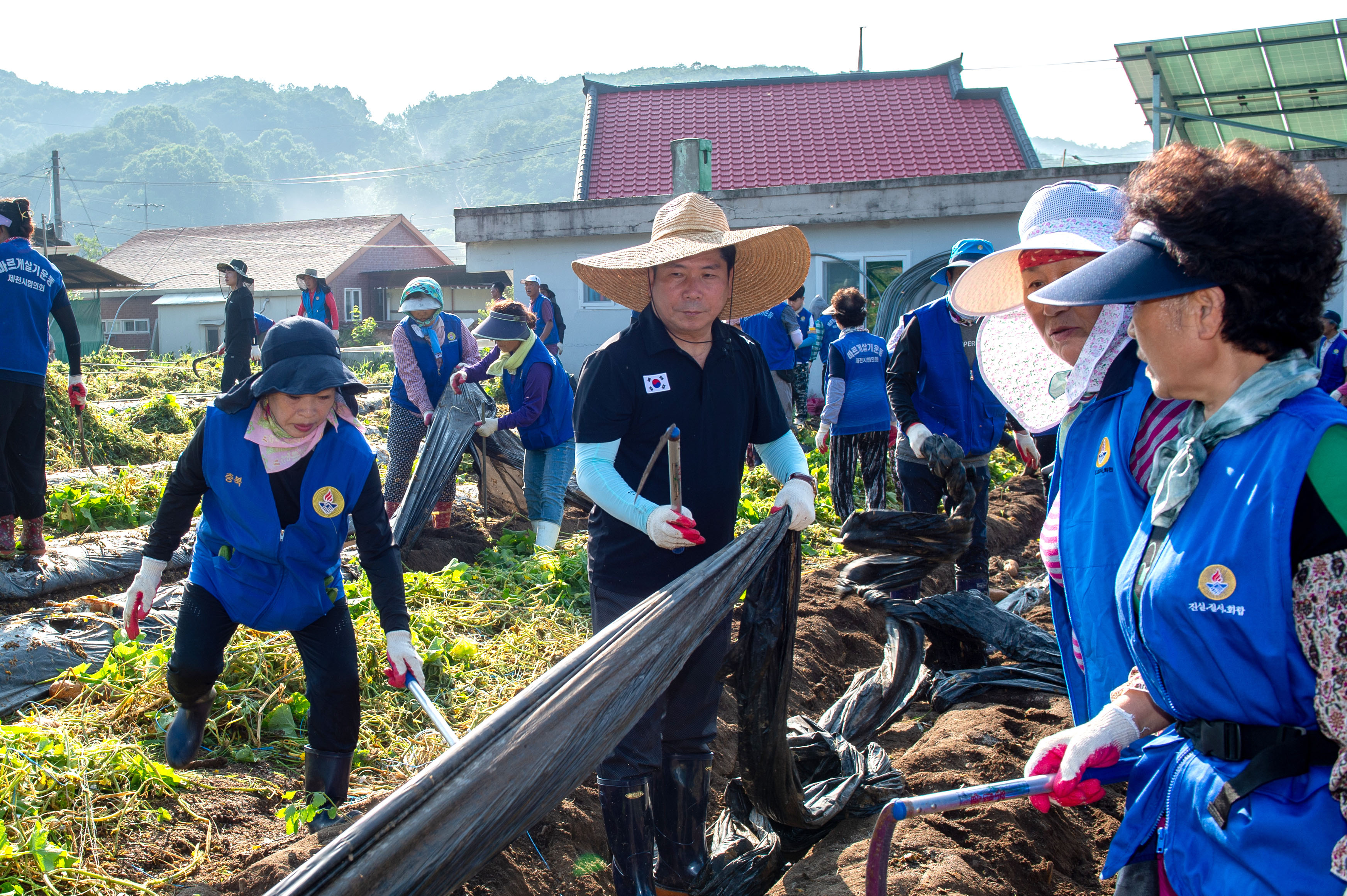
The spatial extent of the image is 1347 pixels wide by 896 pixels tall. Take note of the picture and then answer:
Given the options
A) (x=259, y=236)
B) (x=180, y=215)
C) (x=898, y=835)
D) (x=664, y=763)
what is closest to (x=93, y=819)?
(x=664, y=763)

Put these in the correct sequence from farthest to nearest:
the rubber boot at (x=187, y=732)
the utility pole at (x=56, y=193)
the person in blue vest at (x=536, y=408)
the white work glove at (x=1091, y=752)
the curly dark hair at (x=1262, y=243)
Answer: the utility pole at (x=56, y=193)
the person in blue vest at (x=536, y=408)
the rubber boot at (x=187, y=732)
the white work glove at (x=1091, y=752)
the curly dark hair at (x=1262, y=243)

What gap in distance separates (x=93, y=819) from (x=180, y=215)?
129416 mm

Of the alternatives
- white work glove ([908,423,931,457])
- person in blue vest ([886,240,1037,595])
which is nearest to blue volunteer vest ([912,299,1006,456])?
person in blue vest ([886,240,1037,595])

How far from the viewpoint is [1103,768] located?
1727 mm

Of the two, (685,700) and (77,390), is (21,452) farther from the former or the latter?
(685,700)

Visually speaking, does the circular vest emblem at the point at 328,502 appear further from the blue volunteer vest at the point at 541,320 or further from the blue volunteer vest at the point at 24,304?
the blue volunteer vest at the point at 541,320

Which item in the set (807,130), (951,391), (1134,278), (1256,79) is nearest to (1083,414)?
Answer: (1134,278)

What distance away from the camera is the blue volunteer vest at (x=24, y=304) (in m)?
5.57

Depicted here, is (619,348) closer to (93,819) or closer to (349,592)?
(93,819)

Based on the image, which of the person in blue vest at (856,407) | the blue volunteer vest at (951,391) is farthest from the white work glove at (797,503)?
the person in blue vest at (856,407)

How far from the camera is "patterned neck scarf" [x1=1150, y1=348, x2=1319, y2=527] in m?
1.41

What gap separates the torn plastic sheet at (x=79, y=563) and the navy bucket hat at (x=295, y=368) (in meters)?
2.91

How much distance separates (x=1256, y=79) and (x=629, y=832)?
645 inches

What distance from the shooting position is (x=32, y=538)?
5.75 meters
